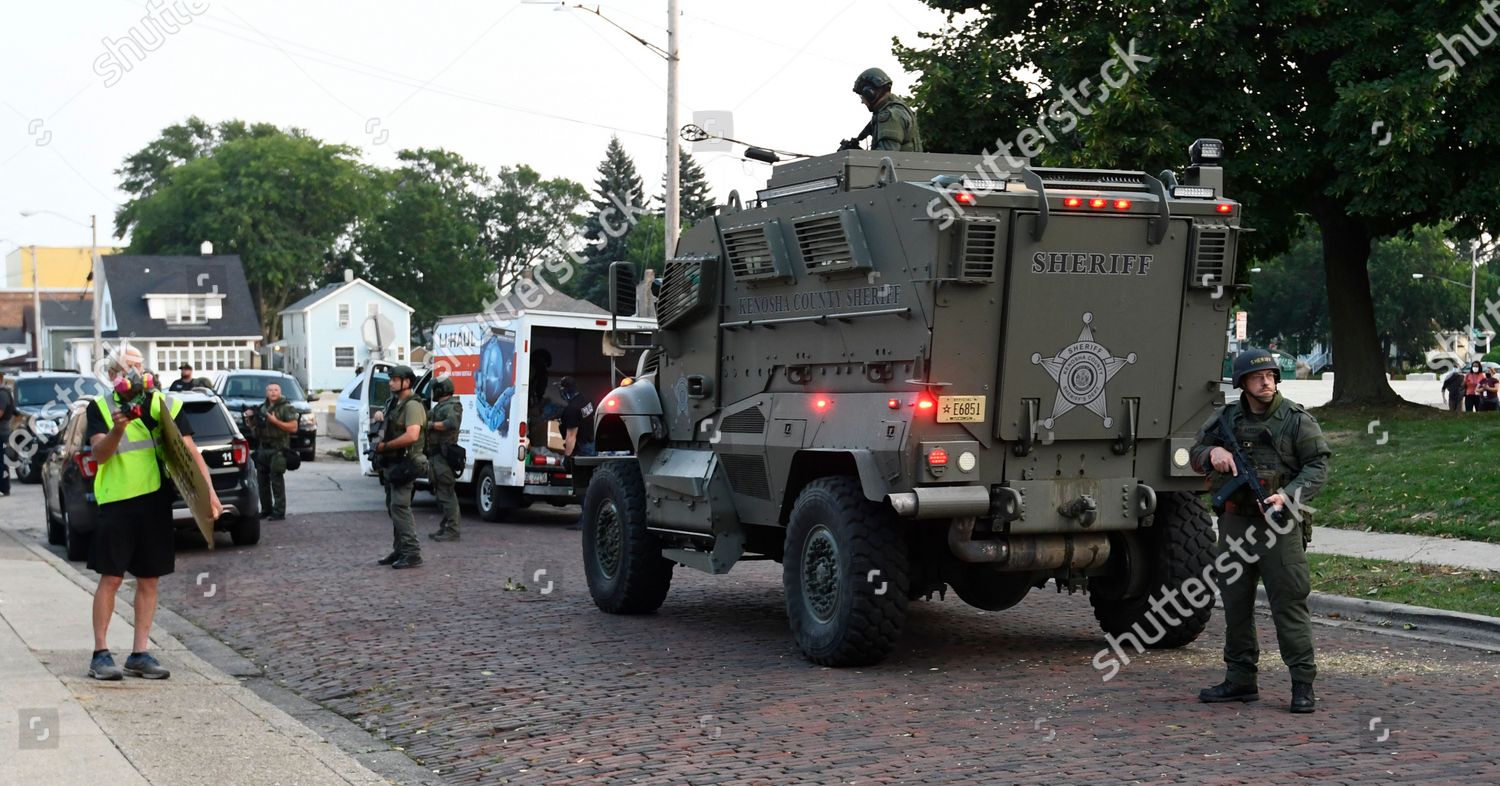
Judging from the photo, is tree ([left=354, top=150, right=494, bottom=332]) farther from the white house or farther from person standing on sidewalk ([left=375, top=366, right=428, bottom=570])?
person standing on sidewalk ([left=375, top=366, right=428, bottom=570])

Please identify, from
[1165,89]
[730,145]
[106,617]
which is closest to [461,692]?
[106,617]

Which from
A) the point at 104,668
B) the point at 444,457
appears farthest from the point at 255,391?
the point at 104,668

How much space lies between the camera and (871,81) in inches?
412

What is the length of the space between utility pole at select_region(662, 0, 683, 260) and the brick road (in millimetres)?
13205

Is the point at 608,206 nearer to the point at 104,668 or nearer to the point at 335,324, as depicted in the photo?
the point at 335,324

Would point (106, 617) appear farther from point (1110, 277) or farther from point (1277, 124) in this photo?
point (1277, 124)

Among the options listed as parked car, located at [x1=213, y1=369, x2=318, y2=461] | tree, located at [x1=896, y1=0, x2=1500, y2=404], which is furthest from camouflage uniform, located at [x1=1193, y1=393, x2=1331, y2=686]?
parked car, located at [x1=213, y1=369, x2=318, y2=461]

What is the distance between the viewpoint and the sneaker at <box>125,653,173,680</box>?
9102 mm

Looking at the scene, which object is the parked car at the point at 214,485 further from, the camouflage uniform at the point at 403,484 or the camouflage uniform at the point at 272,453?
the camouflage uniform at the point at 403,484

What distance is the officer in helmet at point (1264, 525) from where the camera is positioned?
778 centimetres

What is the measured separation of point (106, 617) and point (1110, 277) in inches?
238

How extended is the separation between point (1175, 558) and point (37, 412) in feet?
79.8

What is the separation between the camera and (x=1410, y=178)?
21.9 m

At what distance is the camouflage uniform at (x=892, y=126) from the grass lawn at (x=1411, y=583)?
4.97m
